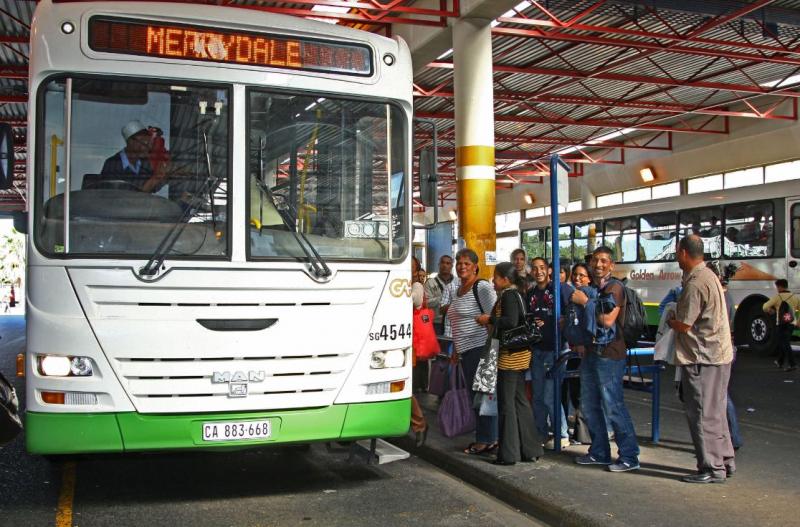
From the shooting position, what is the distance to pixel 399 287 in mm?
6688

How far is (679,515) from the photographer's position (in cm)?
591

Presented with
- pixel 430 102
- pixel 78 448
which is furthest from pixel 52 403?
pixel 430 102

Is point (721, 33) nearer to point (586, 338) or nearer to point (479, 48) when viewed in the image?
point (479, 48)

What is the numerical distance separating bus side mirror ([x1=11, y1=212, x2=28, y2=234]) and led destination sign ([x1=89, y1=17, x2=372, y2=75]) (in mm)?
1263

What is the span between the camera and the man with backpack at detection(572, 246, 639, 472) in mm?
7164

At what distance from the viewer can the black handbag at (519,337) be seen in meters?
7.36

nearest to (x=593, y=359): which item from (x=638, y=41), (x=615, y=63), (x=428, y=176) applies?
(x=428, y=176)

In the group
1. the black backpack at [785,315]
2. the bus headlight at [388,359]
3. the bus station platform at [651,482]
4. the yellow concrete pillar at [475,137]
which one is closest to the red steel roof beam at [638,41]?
the yellow concrete pillar at [475,137]

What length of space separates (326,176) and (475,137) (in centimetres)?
981

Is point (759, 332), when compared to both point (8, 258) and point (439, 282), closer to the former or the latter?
point (439, 282)

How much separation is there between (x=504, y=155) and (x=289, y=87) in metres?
34.5

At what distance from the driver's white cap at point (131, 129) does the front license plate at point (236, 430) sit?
201cm

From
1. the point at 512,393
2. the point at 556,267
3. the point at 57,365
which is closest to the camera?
the point at 57,365

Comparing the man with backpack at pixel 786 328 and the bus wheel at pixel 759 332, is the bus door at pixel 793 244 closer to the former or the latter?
the bus wheel at pixel 759 332
